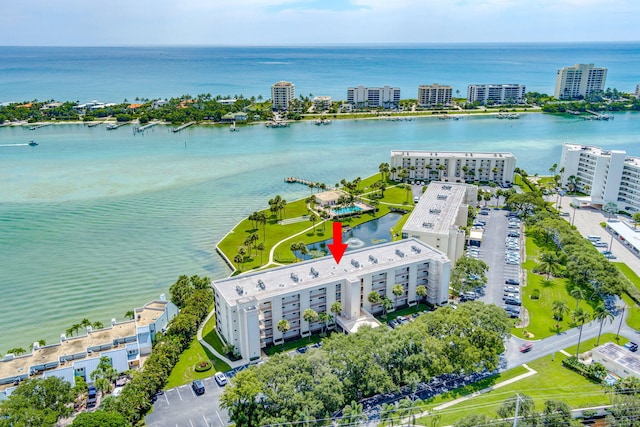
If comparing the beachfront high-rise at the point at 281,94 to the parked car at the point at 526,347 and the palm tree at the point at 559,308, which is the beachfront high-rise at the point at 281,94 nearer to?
the palm tree at the point at 559,308

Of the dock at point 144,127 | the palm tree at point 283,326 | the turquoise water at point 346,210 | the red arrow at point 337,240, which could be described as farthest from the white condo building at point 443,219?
the dock at point 144,127

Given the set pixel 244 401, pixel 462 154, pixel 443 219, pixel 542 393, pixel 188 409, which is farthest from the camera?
pixel 462 154

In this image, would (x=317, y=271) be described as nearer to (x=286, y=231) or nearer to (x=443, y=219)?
(x=443, y=219)

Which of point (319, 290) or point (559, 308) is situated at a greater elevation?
point (319, 290)

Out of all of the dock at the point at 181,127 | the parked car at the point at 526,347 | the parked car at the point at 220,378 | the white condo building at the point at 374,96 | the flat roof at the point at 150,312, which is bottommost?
the parked car at the point at 220,378

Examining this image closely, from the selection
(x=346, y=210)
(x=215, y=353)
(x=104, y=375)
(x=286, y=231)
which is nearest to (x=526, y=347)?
(x=215, y=353)

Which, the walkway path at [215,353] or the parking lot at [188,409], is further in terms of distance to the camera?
the walkway path at [215,353]

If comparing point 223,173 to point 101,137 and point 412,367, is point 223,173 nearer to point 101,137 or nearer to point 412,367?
point 101,137
